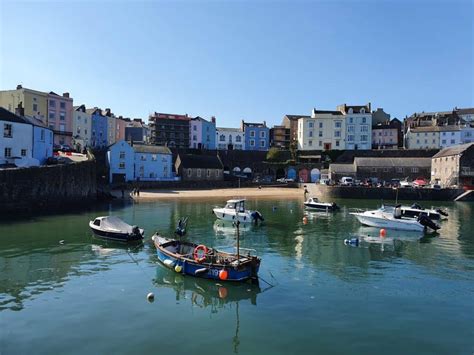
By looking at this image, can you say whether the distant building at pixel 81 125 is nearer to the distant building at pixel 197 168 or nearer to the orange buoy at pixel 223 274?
the distant building at pixel 197 168

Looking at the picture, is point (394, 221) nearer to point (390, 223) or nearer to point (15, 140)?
point (390, 223)

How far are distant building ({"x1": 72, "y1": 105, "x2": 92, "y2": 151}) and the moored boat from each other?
76.3 meters

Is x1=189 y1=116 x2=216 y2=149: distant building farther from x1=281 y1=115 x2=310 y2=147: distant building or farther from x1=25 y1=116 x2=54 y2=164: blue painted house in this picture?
x1=25 y1=116 x2=54 y2=164: blue painted house

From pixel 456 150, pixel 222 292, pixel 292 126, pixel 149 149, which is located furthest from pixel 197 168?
pixel 222 292

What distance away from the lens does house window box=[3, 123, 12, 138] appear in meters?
51.6

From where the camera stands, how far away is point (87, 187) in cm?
5606

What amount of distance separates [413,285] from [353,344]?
8211 millimetres

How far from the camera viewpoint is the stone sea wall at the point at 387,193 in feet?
220

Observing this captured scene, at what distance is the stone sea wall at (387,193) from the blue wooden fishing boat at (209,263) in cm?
4991

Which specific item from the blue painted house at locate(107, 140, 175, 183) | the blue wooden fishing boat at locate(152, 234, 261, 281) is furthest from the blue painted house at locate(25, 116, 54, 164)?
the blue wooden fishing boat at locate(152, 234, 261, 281)

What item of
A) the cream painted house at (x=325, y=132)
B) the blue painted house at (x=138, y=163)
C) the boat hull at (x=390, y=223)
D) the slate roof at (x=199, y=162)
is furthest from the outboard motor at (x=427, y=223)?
the cream painted house at (x=325, y=132)

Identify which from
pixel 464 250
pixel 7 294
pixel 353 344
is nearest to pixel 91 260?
pixel 7 294

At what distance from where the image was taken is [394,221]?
37.8m

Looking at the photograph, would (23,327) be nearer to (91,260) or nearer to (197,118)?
(91,260)
